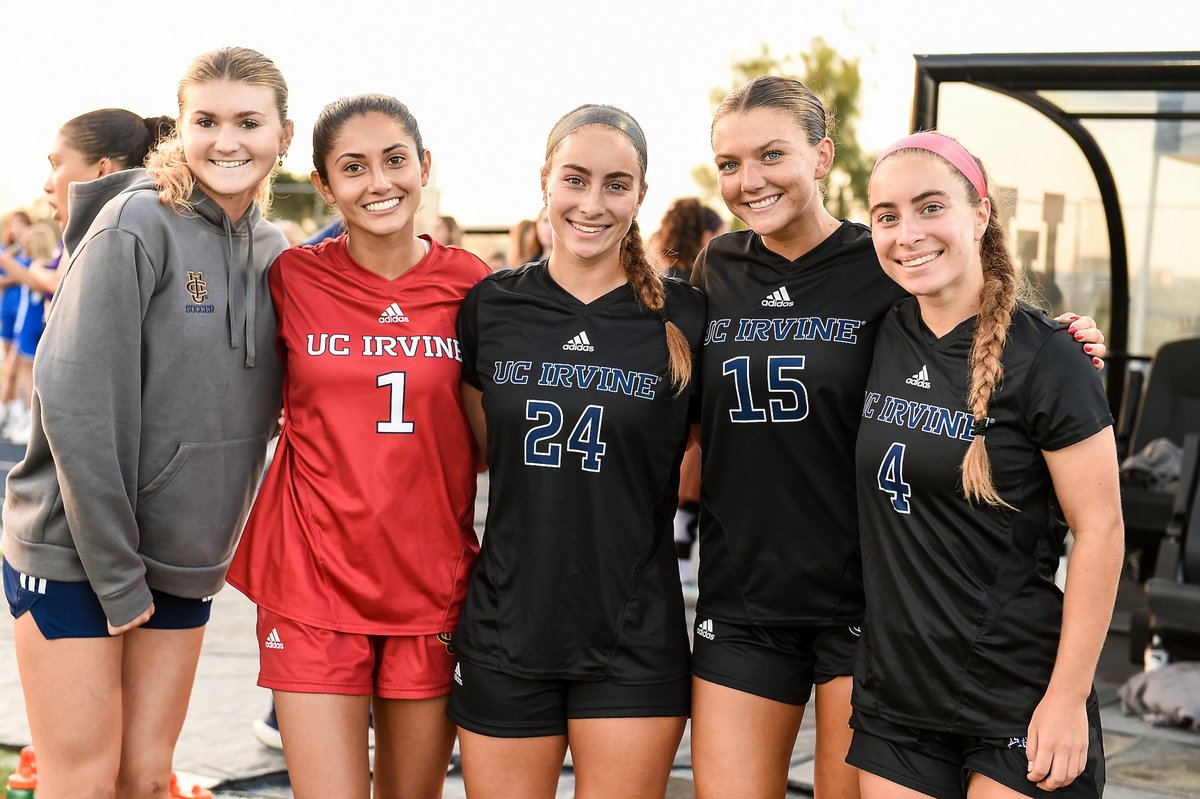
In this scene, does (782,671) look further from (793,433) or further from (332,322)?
(332,322)

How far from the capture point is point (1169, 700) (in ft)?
18.6

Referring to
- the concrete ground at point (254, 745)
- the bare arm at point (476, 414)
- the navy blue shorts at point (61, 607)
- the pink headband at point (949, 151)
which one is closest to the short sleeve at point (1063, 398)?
the pink headband at point (949, 151)

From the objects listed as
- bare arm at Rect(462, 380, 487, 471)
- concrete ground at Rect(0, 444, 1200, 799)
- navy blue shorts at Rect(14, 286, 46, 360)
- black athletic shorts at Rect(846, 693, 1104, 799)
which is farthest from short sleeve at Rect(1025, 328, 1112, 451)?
navy blue shorts at Rect(14, 286, 46, 360)

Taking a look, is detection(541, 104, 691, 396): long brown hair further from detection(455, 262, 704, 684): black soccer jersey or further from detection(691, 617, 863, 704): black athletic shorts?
detection(691, 617, 863, 704): black athletic shorts

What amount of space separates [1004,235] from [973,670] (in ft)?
3.24

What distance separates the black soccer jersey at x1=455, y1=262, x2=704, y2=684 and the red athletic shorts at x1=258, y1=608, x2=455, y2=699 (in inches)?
4.4

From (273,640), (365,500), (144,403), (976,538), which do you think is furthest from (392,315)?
(976,538)

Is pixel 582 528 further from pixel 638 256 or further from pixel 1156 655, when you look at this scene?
pixel 1156 655

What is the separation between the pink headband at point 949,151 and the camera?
9.21ft

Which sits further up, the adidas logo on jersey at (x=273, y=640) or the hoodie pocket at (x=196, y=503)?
the hoodie pocket at (x=196, y=503)

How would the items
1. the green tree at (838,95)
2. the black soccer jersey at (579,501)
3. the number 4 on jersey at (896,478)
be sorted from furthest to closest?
the green tree at (838,95)
the black soccer jersey at (579,501)
the number 4 on jersey at (896,478)

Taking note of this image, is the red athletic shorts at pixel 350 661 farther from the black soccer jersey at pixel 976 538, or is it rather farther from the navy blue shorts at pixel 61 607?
the black soccer jersey at pixel 976 538

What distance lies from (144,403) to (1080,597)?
7.21 ft

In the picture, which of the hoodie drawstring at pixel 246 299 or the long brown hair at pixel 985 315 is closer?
the long brown hair at pixel 985 315
